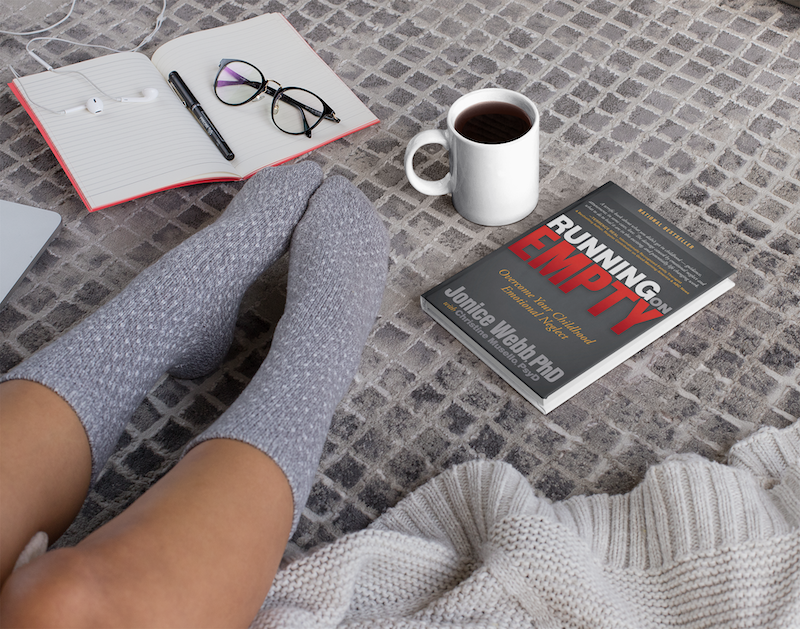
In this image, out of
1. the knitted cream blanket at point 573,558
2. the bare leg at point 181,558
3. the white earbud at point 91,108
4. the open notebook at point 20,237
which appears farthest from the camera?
the white earbud at point 91,108

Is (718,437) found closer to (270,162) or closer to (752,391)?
(752,391)

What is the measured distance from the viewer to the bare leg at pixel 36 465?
46 centimetres

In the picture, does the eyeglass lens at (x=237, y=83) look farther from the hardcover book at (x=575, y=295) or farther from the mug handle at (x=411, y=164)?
the hardcover book at (x=575, y=295)

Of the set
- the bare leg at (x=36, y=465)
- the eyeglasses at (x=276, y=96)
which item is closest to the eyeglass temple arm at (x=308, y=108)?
the eyeglasses at (x=276, y=96)

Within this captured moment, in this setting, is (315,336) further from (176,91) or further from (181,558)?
(176,91)

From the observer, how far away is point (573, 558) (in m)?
0.48

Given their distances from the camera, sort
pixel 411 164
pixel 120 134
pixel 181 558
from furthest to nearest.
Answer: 1. pixel 120 134
2. pixel 411 164
3. pixel 181 558

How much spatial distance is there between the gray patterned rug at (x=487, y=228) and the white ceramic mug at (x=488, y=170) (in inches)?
0.8

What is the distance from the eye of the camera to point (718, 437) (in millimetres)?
570

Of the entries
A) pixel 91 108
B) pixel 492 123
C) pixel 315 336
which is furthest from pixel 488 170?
pixel 91 108

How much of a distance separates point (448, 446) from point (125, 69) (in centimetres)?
62

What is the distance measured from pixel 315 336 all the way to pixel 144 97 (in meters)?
0.44

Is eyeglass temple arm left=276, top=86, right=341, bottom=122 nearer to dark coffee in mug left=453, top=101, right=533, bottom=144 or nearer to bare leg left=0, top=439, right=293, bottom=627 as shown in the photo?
dark coffee in mug left=453, top=101, right=533, bottom=144

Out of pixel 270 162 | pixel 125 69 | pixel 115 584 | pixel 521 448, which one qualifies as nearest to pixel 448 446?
pixel 521 448
